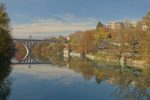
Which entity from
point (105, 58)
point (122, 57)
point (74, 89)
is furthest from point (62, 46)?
point (74, 89)

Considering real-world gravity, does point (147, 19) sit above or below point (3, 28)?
above

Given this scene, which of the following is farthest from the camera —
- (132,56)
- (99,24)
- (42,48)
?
(42,48)

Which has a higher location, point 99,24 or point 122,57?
point 99,24

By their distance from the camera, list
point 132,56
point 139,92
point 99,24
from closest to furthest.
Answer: point 139,92 → point 132,56 → point 99,24

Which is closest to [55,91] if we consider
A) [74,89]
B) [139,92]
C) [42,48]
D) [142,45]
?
[74,89]

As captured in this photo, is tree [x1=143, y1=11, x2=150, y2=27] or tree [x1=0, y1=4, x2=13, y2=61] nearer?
tree [x1=143, y1=11, x2=150, y2=27]

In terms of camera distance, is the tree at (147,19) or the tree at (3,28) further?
the tree at (3,28)

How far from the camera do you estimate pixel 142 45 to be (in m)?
55.9

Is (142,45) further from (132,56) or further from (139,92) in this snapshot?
(139,92)

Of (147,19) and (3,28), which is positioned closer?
(147,19)

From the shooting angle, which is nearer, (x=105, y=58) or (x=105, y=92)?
(x=105, y=92)

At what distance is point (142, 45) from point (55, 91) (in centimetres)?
2844

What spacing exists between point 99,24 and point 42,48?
46.5 meters

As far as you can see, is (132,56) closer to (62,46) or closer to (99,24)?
(99,24)
